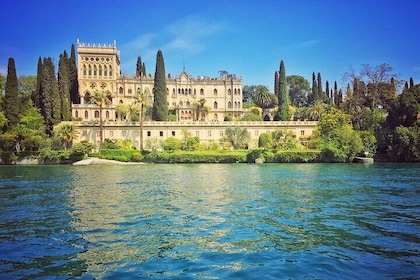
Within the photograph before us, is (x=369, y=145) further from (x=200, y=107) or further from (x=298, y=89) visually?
(x=298, y=89)

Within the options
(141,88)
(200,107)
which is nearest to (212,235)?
(200,107)

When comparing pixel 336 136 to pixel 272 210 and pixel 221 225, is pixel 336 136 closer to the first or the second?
pixel 272 210

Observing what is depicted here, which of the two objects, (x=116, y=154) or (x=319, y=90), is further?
(x=319, y=90)

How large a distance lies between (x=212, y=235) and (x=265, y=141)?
47271 millimetres

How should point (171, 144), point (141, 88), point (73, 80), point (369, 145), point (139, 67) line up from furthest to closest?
point (139, 67)
point (141, 88)
point (73, 80)
point (171, 144)
point (369, 145)

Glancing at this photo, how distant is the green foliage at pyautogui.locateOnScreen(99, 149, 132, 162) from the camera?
51906 mm

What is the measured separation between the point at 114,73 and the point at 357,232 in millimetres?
71165

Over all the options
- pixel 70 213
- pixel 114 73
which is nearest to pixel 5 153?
pixel 114 73

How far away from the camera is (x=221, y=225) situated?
1212cm

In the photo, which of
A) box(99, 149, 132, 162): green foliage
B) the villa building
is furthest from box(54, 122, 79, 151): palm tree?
box(99, 149, 132, 162): green foliage

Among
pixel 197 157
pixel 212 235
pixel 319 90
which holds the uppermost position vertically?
pixel 319 90

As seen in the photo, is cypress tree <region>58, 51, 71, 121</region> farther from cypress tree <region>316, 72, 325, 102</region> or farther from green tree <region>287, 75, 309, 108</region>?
green tree <region>287, 75, 309, 108</region>

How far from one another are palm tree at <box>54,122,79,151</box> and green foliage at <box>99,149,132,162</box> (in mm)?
6241

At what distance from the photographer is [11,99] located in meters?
51.1
